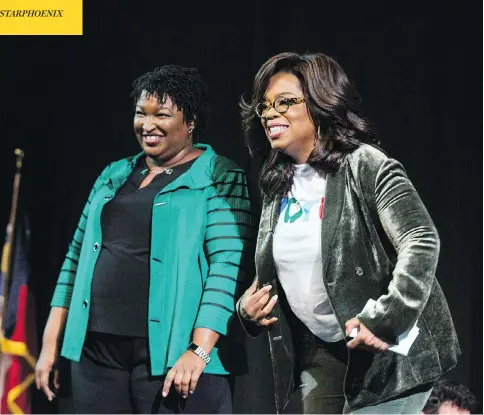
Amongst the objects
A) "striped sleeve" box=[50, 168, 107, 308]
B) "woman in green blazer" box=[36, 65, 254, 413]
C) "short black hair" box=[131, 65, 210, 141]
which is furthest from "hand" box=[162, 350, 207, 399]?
"short black hair" box=[131, 65, 210, 141]

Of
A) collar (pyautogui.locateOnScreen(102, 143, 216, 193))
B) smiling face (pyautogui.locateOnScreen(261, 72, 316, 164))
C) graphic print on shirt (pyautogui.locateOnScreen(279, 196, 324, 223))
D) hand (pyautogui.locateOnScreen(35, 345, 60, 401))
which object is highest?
smiling face (pyautogui.locateOnScreen(261, 72, 316, 164))

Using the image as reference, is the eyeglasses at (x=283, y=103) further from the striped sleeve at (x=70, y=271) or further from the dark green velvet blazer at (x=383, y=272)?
the striped sleeve at (x=70, y=271)

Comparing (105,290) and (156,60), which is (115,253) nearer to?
(105,290)

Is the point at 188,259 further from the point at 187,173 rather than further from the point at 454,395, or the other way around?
the point at 454,395

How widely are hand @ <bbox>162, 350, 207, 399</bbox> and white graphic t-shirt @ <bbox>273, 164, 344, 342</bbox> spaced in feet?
1.58

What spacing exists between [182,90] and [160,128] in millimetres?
164

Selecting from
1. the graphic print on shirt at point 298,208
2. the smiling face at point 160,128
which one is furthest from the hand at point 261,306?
the smiling face at point 160,128

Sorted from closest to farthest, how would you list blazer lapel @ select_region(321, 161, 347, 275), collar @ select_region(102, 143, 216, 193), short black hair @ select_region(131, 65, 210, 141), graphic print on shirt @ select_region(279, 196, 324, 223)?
blazer lapel @ select_region(321, 161, 347, 275) → graphic print on shirt @ select_region(279, 196, 324, 223) → collar @ select_region(102, 143, 216, 193) → short black hair @ select_region(131, 65, 210, 141)

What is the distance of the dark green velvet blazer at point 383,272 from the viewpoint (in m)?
1.96

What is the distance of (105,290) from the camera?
269cm

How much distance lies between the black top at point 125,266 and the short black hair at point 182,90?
0.81ft

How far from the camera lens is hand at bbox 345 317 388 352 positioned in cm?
195

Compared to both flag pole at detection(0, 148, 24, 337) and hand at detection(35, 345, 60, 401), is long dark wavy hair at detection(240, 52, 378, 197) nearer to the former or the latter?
hand at detection(35, 345, 60, 401)

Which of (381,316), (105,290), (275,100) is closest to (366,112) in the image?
(275,100)
